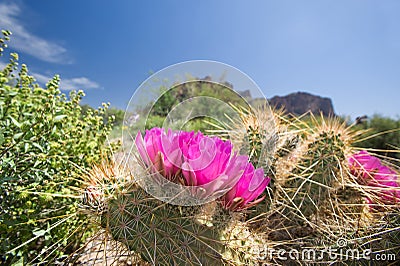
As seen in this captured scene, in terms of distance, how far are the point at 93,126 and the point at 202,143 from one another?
72 cm

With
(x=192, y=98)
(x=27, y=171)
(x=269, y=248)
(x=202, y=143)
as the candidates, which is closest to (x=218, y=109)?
(x=192, y=98)

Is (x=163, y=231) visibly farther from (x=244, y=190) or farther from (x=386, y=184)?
(x=386, y=184)

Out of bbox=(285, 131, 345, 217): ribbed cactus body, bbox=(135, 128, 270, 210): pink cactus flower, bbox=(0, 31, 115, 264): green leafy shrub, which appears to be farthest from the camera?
bbox=(285, 131, 345, 217): ribbed cactus body

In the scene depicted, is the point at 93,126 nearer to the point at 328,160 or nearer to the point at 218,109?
the point at 218,109

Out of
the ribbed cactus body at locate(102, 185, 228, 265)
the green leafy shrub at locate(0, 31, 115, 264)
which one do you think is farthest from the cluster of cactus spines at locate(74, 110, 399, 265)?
the green leafy shrub at locate(0, 31, 115, 264)

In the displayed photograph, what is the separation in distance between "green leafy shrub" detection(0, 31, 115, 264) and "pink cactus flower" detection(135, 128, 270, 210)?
1.04ft

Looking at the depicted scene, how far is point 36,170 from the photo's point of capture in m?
0.97

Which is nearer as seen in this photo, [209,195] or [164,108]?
[209,195]

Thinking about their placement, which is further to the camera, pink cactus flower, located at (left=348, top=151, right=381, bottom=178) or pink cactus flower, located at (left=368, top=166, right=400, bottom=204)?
pink cactus flower, located at (left=348, top=151, right=381, bottom=178)

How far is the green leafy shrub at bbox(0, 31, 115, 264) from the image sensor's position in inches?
36.8

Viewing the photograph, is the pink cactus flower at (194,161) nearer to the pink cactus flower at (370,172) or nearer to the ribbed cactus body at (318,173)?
the ribbed cactus body at (318,173)

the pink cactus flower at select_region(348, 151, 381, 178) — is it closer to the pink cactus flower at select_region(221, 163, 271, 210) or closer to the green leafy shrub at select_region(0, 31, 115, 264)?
the pink cactus flower at select_region(221, 163, 271, 210)

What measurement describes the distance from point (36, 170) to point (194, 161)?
0.60 metres

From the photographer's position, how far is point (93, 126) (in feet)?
4.14
